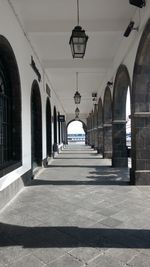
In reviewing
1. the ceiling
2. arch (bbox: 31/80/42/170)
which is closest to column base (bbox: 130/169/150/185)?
the ceiling

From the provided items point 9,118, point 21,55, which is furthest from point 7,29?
point 9,118

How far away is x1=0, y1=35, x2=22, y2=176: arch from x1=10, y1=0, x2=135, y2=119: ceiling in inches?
44.3

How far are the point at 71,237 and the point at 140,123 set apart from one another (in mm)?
3628

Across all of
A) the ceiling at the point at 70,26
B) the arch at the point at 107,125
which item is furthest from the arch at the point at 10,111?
the arch at the point at 107,125

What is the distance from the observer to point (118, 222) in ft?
11.2

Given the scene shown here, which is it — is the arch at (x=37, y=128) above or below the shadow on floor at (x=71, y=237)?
above

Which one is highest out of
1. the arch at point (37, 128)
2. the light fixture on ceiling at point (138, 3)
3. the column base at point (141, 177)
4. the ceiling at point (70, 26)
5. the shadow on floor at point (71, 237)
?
the ceiling at point (70, 26)

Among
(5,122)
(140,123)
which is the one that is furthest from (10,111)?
(140,123)

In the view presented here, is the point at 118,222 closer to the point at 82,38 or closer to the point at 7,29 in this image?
the point at 82,38

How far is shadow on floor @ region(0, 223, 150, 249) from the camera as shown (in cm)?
276

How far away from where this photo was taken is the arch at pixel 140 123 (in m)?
5.80

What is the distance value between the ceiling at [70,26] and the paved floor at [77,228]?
359 cm

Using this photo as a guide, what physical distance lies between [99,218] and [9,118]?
2.99 metres

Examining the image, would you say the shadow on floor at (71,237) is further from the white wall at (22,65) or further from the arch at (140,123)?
the arch at (140,123)
